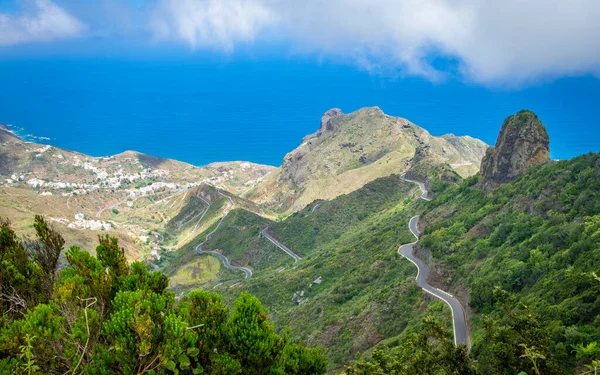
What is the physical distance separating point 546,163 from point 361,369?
155 ft

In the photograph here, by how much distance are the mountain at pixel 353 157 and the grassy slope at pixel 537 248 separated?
5349cm

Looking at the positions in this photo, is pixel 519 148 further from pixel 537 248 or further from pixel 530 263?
pixel 530 263

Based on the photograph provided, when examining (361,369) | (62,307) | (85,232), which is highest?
(85,232)

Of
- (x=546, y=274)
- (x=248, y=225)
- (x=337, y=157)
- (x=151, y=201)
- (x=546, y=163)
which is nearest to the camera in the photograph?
(x=546, y=274)

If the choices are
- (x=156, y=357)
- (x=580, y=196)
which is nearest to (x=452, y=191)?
(x=580, y=196)

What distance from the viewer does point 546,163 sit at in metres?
51.3

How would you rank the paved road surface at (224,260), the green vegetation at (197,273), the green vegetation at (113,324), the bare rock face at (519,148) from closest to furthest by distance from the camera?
the green vegetation at (113,324), the bare rock face at (519,148), the paved road surface at (224,260), the green vegetation at (197,273)

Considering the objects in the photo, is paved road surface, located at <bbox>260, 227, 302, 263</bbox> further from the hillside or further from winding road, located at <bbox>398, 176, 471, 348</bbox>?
winding road, located at <bbox>398, 176, 471, 348</bbox>

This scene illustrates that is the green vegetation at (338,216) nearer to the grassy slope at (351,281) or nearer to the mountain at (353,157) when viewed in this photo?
the grassy slope at (351,281)

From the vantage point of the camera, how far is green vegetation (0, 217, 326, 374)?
29.3 feet

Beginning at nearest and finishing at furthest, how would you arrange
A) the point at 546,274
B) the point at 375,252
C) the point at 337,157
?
the point at 546,274 → the point at 375,252 → the point at 337,157

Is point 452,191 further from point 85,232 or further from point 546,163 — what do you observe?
point 85,232

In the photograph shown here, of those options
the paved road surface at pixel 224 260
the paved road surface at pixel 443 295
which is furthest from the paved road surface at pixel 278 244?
the paved road surface at pixel 443 295

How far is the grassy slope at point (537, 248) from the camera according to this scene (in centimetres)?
1969
